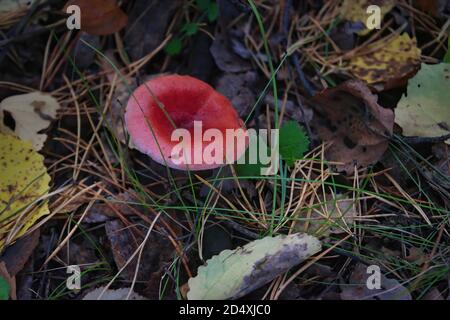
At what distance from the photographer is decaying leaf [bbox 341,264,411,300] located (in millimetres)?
1525

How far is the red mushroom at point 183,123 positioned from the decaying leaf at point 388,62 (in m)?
0.60

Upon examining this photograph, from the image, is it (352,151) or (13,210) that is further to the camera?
(352,151)

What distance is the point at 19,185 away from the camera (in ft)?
5.74

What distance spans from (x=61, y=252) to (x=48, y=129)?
52 centimetres

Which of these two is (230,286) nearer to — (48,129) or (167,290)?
(167,290)

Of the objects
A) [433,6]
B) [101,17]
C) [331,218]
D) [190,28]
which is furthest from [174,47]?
[433,6]

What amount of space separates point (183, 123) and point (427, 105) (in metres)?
0.87

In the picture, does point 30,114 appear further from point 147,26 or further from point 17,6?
point 147,26

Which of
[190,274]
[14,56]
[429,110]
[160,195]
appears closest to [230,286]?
[190,274]

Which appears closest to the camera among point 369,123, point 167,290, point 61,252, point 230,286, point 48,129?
point 230,286

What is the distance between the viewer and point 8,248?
1679mm

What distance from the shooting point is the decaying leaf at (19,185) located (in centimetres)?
170

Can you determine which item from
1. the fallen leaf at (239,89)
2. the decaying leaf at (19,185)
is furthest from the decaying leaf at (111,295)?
the fallen leaf at (239,89)

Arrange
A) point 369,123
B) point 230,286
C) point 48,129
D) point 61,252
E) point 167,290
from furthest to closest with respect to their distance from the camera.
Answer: point 48,129 → point 369,123 → point 61,252 → point 167,290 → point 230,286
